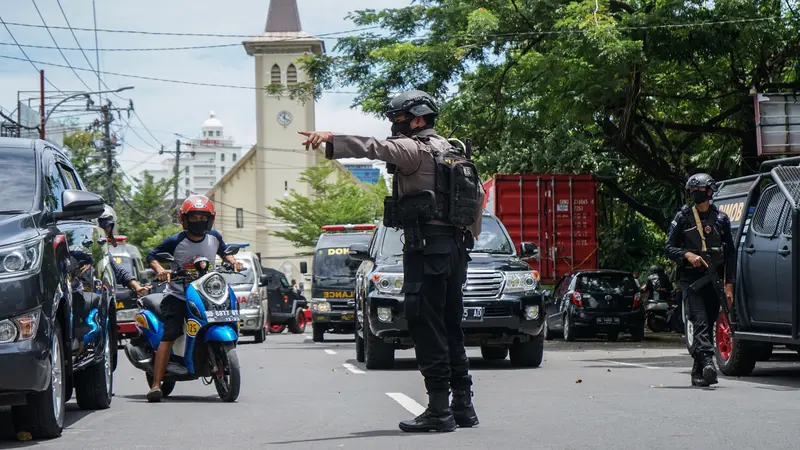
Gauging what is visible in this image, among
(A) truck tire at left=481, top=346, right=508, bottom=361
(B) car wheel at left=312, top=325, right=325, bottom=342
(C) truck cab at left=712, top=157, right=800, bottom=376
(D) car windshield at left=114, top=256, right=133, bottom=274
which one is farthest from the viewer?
(D) car windshield at left=114, top=256, right=133, bottom=274

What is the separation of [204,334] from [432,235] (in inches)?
139

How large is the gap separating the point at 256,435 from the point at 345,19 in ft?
75.5

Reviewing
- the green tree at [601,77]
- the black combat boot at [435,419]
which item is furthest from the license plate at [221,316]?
the green tree at [601,77]

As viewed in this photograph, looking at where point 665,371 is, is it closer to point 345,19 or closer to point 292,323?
point 345,19

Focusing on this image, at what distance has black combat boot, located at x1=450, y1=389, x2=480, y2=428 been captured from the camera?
7855 mm

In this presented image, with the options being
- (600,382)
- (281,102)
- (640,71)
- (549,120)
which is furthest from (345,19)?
(281,102)

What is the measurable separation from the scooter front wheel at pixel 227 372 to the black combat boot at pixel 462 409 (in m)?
3.03

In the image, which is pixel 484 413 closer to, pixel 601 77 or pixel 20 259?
pixel 20 259

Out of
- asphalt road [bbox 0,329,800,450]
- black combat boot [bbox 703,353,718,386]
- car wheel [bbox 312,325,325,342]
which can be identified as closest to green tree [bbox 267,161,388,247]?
car wheel [bbox 312,325,325,342]

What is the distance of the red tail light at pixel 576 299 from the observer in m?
26.0

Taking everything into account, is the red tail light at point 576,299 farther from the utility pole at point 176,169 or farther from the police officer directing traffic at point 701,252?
the utility pole at point 176,169

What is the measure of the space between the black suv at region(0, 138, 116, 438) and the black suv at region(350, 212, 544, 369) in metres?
4.23

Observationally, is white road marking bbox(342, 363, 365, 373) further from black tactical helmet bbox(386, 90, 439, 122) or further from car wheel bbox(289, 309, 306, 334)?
car wheel bbox(289, 309, 306, 334)

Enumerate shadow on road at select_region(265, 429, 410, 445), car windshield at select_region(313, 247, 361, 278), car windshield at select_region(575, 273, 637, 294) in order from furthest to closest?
car windshield at select_region(313, 247, 361, 278), car windshield at select_region(575, 273, 637, 294), shadow on road at select_region(265, 429, 410, 445)
